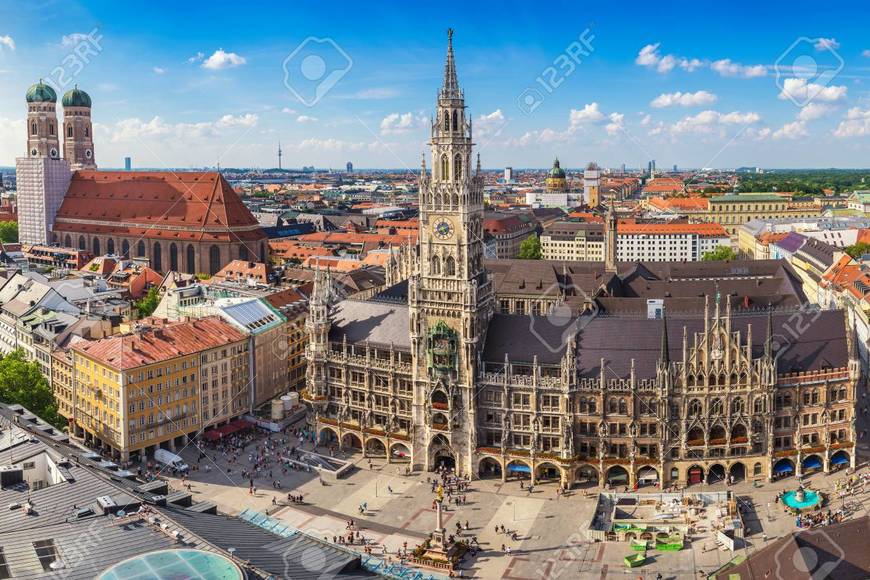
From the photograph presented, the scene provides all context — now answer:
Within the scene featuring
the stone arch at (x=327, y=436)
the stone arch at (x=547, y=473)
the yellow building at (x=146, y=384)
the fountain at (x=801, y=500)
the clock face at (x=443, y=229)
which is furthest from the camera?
the stone arch at (x=327, y=436)

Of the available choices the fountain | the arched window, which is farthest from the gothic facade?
the fountain

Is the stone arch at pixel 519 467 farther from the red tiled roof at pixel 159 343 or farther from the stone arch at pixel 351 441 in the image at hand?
the red tiled roof at pixel 159 343

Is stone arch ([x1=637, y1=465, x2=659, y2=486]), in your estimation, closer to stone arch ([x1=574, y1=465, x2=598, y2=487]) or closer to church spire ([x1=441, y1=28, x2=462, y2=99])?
stone arch ([x1=574, y1=465, x2=598, y2=487])

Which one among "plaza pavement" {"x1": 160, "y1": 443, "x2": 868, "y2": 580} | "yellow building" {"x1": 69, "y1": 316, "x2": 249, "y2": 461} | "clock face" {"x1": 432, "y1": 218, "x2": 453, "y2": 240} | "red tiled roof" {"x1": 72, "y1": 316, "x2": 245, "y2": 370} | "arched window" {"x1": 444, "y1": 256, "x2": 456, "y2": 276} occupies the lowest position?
"plaza pavement" {"x1": 160, "y1": 443, "x2": 868, "y2": 580}

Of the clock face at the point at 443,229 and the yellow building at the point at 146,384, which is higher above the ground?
the clock face at the point at 443,229

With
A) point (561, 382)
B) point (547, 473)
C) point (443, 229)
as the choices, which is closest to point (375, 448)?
→ point (547, 473)

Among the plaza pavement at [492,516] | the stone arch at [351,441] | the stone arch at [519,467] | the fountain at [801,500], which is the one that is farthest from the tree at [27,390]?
the fountain at [801,500]

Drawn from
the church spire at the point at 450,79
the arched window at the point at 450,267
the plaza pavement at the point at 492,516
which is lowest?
the plaza pavement at the point at 492,516
